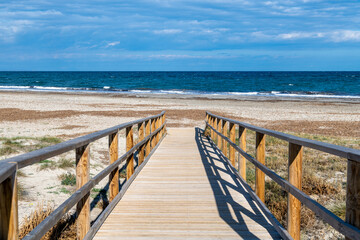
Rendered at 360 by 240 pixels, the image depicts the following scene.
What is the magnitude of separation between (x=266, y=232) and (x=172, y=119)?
19.5 metres

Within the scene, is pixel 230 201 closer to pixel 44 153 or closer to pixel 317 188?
pixel 317 188

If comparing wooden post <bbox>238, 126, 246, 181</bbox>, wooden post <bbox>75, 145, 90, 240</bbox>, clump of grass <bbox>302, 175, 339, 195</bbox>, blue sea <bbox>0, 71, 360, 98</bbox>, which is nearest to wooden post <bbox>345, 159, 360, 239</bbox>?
wooden post <bbox>75, 145, 90, 240</bbox>

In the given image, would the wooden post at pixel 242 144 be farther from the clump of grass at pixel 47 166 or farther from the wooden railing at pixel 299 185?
the clump of grass at pixel 47 166

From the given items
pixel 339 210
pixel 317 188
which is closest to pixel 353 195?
pixel 339 210

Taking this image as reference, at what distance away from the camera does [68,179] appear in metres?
7.56

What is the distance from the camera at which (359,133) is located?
17.0 metres

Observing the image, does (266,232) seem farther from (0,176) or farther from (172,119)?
(172,119)

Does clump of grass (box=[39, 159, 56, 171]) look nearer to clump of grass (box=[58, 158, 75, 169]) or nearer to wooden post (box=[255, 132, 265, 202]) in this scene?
clump of grass (box=[58, 158, 75, 169])

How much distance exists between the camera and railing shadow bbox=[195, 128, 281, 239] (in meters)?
4.25

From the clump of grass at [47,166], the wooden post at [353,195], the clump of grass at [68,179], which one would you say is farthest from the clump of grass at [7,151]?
the wooden post at [353,195]

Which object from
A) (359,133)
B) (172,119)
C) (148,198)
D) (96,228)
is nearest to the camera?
(96,228)

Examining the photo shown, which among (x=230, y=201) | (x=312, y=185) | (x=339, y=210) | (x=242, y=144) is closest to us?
(x=230, y=201)

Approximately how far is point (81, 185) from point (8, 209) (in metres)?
1.51

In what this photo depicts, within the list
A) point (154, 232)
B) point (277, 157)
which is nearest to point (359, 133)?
point (277, 157)
